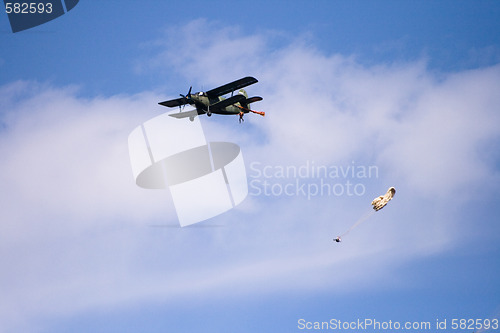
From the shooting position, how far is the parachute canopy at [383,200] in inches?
3292

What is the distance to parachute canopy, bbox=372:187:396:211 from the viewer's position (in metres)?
83.6

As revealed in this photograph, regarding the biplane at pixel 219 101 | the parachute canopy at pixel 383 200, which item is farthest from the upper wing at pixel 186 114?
the parachute canopy at pixel 383 200

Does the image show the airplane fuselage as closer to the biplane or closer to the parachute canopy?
the biplane

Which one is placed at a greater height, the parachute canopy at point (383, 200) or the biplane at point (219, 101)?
the biplane at point (219, 101)

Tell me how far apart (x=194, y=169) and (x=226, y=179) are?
713 cm

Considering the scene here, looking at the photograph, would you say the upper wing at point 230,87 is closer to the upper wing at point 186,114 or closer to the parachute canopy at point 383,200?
the upper wing at point 186,114

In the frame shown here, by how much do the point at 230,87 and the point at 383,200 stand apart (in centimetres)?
3480

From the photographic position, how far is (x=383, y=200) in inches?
3317

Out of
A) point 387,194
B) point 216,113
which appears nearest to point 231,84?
point 216,113

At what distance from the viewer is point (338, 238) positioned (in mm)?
70062

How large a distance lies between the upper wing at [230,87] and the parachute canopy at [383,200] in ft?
102

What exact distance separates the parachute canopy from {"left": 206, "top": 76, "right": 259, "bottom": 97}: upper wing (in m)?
31.0

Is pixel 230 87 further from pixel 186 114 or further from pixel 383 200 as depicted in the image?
pixel 383 200

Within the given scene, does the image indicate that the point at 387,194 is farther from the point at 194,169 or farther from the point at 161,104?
the point at 161,104
